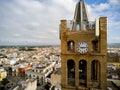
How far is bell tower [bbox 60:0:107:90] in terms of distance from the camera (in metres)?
11.9

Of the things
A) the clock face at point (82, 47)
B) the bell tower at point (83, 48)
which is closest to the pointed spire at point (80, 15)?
the bell tower at point (83, 48)

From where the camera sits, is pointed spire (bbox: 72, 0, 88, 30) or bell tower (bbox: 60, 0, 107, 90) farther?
pointed spire (bbox: 72, 0, 88, 30)

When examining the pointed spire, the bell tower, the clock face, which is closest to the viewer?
the bell tower

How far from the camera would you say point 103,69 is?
12.0 metres

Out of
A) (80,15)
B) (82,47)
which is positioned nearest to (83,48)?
(82,47)

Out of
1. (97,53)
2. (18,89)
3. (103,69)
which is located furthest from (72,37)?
(18,89)

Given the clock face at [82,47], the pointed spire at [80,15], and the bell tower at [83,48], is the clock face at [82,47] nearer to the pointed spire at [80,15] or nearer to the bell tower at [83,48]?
Result: the bell tower at [83,48]

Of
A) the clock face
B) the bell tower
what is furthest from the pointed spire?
the clock face

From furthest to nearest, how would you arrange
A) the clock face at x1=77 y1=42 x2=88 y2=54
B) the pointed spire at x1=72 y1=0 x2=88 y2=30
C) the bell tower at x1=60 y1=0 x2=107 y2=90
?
1. the pointed spire at x1=72 y1=0 x2=88 y2=30
2. the clock face at x1=77 y1=42 x2=88 y2=54
3. the bell tower at x1=60 y1=0 x2=107 y2=90

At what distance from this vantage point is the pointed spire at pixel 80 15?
12243 mm

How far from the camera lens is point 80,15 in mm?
12414

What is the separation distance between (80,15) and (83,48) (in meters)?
2.23

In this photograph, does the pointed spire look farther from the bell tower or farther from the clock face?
the clock face

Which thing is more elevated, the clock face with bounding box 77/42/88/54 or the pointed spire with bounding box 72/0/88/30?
the pointed spire with bounding box 72/0/88/30
